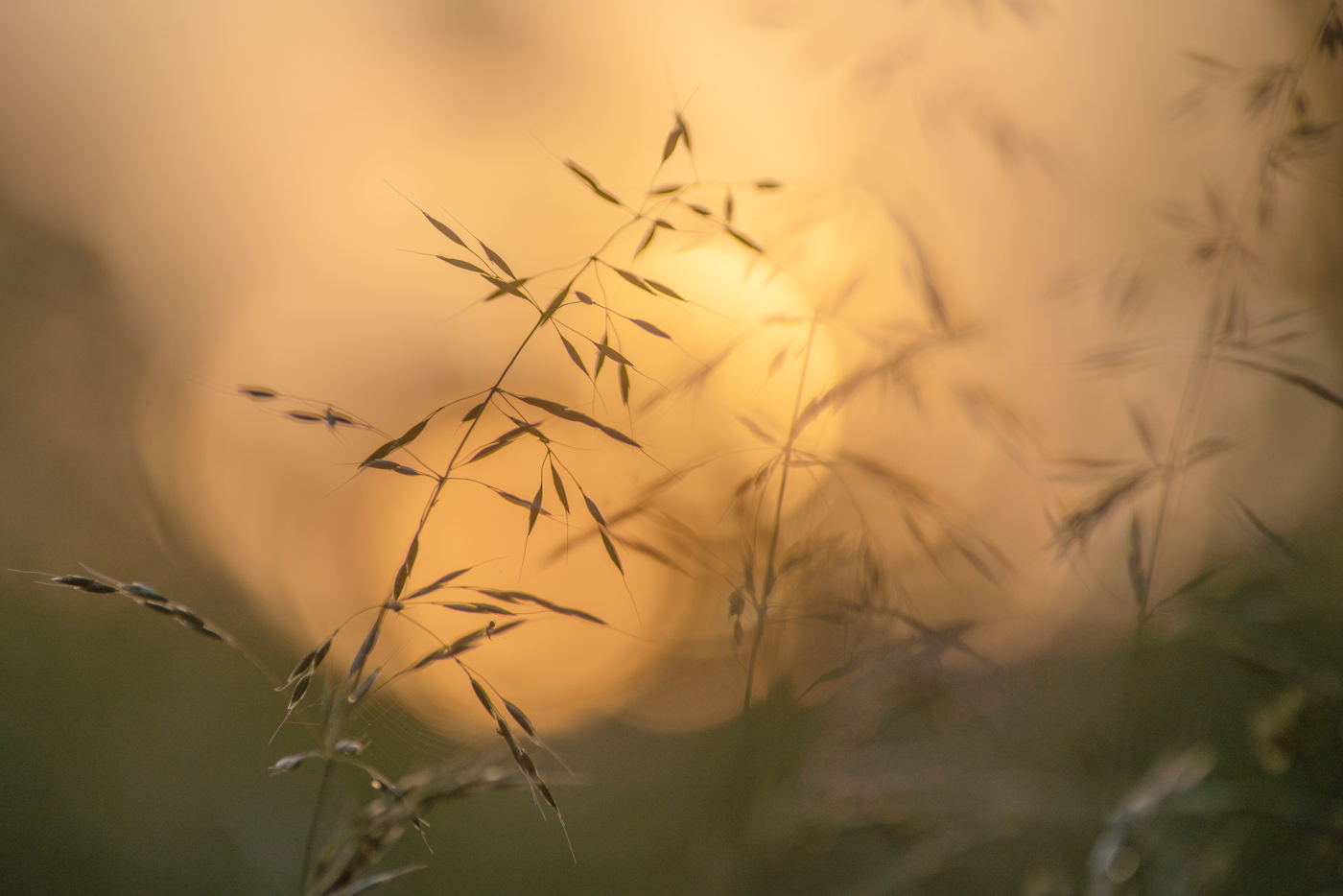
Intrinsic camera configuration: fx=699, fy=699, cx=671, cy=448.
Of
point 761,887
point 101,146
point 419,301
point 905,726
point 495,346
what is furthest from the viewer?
point 101,146

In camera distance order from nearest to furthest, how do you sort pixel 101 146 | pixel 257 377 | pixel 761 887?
pixel 761 887 < pixel 257 377 < pixel 101 146

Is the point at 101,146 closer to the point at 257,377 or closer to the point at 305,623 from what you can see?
the point at 257,377

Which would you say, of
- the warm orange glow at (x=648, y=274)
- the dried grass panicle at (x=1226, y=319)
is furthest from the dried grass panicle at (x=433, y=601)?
the dried grass panicle at (x=1226, y=319)

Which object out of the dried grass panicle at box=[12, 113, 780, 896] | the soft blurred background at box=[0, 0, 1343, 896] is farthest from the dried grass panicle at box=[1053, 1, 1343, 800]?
the dried grass panicle at box=[12, 113, 780, 896]

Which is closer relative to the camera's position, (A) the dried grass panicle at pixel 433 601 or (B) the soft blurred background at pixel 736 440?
(A) the dried grass panicle at pixel 433 601

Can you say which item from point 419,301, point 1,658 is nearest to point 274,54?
point 419,301

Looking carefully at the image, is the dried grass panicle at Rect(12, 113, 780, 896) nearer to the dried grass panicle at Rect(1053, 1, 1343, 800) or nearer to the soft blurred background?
the soft blurred background

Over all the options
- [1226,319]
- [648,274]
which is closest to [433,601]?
[648,274]

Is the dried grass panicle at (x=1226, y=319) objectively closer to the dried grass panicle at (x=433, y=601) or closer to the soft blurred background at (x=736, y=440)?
the soft blurred background at (x=736, y=440)

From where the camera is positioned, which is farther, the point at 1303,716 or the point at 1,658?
the point at 1,658
